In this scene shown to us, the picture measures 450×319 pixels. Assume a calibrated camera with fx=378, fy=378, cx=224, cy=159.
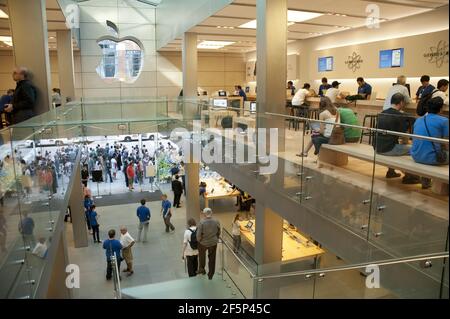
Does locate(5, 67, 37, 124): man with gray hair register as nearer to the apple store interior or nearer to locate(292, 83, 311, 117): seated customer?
the apple store interior

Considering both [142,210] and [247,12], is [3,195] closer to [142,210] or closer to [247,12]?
[247,12]

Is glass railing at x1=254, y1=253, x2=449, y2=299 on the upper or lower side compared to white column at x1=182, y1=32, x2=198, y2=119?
lower

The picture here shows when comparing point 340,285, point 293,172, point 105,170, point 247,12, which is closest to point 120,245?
point 293,172

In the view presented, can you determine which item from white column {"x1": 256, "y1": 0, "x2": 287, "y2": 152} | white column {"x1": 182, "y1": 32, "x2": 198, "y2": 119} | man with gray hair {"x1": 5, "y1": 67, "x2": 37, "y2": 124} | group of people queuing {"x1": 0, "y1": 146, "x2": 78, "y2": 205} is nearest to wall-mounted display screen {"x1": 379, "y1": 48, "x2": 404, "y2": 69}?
white column {"x1": 256, "y1": 0, "x2": 287, "y2": 152}

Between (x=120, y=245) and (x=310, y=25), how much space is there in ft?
28.5

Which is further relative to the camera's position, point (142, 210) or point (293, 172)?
point (142, 210)

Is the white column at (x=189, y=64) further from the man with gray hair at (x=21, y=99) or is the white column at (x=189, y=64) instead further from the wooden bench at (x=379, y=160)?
the wooden bench at (x=379, y=160)

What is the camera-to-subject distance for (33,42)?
7875 millimetres

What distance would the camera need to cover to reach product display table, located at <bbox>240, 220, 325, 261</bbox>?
10.1 meters

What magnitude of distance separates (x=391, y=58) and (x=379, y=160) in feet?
27.0

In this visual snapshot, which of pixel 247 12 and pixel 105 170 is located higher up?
pixel 247 12

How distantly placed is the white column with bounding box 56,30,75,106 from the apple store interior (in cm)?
6

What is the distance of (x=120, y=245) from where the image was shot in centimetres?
1038

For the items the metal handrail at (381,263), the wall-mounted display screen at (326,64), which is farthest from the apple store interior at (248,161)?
the wall-mounted display screen at (326,64)
